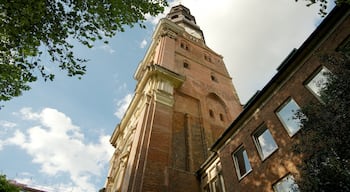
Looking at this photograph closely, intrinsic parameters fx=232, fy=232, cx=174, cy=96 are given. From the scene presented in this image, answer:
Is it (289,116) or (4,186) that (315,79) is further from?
(4,186)

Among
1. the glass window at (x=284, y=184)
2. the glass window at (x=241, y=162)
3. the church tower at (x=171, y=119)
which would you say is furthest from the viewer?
the church tower at (x=171, y=119)

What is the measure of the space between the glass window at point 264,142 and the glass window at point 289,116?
2.72 ft

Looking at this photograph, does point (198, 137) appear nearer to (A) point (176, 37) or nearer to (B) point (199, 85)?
(B) point (199, 85)

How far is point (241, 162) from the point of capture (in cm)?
1077

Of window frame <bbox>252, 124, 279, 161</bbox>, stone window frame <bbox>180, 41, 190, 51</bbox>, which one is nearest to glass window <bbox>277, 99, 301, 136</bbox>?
window frame <bbox>252, 124, 279, 161</bbox>

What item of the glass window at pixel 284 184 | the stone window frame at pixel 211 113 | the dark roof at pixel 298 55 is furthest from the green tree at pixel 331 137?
the stone window frame at pixel 211 113

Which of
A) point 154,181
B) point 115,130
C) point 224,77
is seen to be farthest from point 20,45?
point 224,77

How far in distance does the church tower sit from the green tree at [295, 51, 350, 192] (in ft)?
27.2

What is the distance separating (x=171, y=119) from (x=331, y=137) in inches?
470

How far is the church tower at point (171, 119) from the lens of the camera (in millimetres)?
13320

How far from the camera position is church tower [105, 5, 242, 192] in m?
13.3

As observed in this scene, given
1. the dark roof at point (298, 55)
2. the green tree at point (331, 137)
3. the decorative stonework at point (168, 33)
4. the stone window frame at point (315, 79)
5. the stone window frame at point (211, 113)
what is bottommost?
the green tree at point (331, 137)

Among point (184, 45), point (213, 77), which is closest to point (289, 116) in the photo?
point (213, 77)

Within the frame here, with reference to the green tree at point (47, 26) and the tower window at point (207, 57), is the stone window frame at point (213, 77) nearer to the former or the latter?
the tower window at point (207, 57)
